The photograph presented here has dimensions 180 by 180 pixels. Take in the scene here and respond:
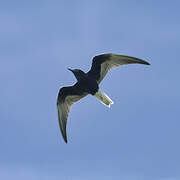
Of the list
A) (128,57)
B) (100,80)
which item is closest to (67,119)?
(100,80)

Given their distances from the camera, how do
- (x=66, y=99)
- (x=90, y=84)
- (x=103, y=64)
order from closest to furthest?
(x=90, y=84) → (x=103, y=64) → (x=66, y=99)

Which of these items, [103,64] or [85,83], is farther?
[103,64]

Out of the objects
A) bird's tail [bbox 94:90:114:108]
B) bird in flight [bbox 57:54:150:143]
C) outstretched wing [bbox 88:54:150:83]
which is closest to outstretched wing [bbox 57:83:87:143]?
bird in flight [bbox 57:54:150:143]

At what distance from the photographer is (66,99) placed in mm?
25875

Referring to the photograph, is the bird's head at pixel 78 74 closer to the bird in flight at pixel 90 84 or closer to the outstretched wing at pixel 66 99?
the bird in flight at pixel 90 84

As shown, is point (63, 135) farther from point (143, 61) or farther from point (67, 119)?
point (143, 61)

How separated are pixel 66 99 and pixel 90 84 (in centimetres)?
232

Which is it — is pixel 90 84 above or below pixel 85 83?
below

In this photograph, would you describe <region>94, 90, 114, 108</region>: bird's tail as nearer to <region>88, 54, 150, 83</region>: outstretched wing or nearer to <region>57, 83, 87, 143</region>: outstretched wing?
<region>88, 54, 150, 83</region>: outstretched wing

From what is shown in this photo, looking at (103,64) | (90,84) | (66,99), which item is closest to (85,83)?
(90,84)

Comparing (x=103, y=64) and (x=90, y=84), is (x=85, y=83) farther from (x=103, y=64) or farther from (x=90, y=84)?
(x=103, y=64)

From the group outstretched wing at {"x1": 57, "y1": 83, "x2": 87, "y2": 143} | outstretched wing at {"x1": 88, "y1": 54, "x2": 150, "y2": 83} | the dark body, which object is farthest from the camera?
outstretched wing at {"x1": 57, "y1": 83, "x2": 87, "y2": 143}

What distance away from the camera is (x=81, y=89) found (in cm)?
2509

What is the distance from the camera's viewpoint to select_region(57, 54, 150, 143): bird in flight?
23984mm
